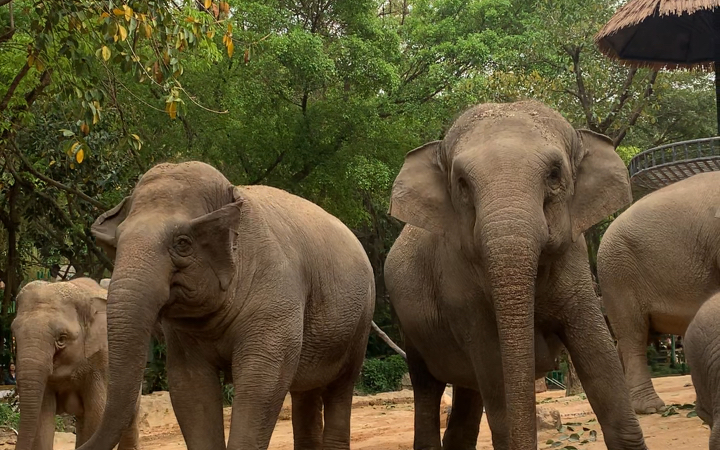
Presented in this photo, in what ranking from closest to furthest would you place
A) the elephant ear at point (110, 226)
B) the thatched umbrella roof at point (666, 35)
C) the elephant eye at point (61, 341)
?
1. the elephant ear at point (110, 226)
2. the elephant eye at point (61, 341)
3. the thatched umbrella roof at point (666, 35)

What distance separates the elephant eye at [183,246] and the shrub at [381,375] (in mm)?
17667

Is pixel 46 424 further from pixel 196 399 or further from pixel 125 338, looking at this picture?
pixel 125 338

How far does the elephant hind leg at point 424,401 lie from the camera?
754 cm

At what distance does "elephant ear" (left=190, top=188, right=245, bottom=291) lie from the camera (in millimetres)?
5453

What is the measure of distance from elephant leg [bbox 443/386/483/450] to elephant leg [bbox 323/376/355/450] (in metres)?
0.87

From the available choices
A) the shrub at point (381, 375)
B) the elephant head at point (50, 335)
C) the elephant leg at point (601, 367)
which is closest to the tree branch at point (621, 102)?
the shrub at point (381, 375)

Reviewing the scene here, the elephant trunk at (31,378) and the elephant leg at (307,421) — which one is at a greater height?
the elephant trunk at (31,378)

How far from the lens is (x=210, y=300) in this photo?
5570mm

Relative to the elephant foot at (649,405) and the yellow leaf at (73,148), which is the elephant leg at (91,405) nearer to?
the yellow leaf at (73,148)

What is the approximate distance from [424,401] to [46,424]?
3.56 m

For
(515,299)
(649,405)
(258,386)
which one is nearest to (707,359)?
(515,299)

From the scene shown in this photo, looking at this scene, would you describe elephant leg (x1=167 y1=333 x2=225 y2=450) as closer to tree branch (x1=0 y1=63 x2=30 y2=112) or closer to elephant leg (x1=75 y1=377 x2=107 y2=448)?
elephant leg (x1=75 y1=377 x2=107 y2=448)

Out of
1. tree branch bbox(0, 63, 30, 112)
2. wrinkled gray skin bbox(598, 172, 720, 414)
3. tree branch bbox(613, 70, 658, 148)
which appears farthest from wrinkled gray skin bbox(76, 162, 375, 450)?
tree branch bbox(613, 70, 658, 148)

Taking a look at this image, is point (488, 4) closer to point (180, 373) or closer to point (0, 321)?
point (0, 321)
